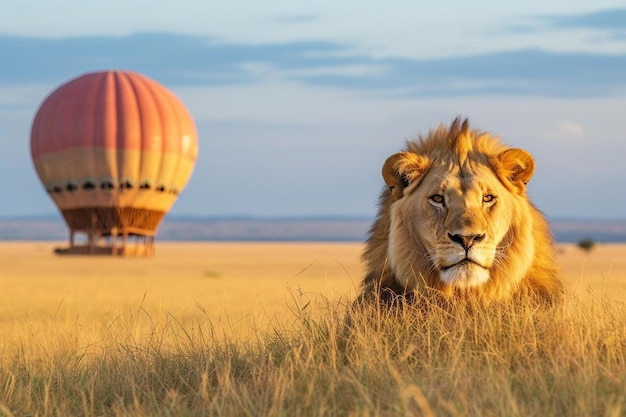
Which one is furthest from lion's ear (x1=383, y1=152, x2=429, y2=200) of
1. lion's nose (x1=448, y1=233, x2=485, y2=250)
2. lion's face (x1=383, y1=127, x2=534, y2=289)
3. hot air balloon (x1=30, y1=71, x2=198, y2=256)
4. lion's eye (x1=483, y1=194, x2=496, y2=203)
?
hot air balloon (x1=30, y1=71, x2=198, y2=256)

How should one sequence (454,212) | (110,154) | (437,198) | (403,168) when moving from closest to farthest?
(454,212), (437,198), (403,168), (110,154)

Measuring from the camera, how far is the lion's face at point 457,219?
5.67 meters

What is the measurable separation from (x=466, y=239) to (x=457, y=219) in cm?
13

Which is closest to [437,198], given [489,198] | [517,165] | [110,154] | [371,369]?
[489,198]

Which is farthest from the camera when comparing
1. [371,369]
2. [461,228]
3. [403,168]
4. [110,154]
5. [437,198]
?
[110,154]

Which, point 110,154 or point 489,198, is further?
point 110,154

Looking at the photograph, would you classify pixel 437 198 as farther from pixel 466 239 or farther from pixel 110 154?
pixel 110 154

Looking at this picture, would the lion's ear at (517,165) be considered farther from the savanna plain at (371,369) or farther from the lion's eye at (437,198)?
the savanna plain at (371,369)

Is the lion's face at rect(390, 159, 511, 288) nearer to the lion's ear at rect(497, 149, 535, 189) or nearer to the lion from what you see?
the lion

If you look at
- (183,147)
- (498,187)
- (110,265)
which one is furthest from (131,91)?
(498,187)

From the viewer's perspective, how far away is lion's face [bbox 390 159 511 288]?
5.67m

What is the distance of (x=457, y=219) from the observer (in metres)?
5.67

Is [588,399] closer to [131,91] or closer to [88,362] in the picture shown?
[88,362]

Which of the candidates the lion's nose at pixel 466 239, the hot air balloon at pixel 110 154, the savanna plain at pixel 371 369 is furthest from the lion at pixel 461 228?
the hot air balloon at pixel 110 154
